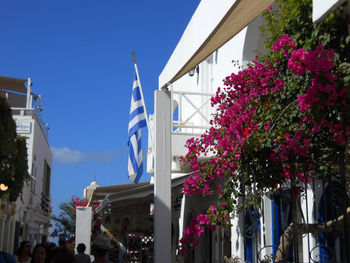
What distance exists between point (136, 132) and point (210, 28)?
21.8 ft

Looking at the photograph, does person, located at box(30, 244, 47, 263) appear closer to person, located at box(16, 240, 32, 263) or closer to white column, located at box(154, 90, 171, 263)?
person, located at box(16, 240, 32, 263)

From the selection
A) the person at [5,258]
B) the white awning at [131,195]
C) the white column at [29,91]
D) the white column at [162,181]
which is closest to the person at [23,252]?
the person at [5,258]

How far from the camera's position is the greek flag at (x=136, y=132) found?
38.7 ft

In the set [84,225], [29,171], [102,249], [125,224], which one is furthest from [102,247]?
[29,171]

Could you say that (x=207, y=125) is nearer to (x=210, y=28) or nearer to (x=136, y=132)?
(x=136, y=132)

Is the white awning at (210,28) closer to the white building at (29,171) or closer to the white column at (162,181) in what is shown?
the white column at (162,181)

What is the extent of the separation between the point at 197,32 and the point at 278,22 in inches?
42.0

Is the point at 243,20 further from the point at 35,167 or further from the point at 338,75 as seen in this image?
the point at 35,167

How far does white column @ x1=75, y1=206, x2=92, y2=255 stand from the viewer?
13.8 meters

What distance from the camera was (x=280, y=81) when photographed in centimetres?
595

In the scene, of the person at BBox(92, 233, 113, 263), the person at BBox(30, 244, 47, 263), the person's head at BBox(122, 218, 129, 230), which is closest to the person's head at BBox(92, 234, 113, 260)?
the person at BBox(92, 233, 113, 263)

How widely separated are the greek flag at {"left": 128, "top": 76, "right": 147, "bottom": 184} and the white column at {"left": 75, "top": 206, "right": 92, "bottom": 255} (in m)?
2.45

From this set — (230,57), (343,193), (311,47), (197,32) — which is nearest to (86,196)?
(230,57)

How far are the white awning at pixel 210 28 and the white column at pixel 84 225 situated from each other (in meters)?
7.37
